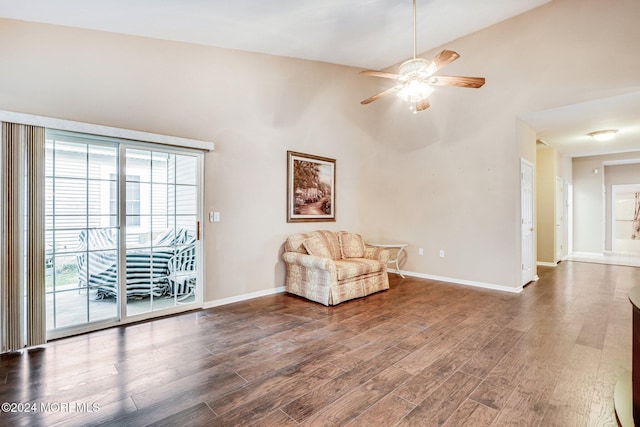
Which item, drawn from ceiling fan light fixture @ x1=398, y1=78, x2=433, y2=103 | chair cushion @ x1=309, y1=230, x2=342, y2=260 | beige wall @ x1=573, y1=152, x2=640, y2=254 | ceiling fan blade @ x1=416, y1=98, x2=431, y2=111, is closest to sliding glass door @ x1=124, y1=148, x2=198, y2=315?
chair cushion @ x1=309, y1=230, x2=342, y2=260

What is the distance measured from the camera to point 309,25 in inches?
142

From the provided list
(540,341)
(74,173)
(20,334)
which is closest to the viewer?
(20,334)

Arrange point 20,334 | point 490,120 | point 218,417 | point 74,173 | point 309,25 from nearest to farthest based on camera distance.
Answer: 1. point 218,417
2. point 20,334
3. point 74,173
4. point 309,25
5. point 490,120

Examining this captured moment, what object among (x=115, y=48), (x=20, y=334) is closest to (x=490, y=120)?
(x=115, y=48)

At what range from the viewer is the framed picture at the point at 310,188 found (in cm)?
474

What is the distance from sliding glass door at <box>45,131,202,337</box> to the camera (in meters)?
2.88

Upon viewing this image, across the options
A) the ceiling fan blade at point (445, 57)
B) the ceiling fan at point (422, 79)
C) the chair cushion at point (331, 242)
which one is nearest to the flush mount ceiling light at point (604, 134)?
the ceiling fan at point (422, 79)

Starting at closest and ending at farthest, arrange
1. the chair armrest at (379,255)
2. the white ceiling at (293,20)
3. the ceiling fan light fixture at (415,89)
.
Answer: the white ceiling at (293,20)
the ceiling fan light fixture at (415,89)
the chair armrest at (379,255)

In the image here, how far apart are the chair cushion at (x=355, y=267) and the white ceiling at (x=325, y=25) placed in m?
3.11

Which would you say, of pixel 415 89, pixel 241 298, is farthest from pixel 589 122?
pixel 241 298

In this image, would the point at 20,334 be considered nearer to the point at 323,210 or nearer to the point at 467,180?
the point at 323,210

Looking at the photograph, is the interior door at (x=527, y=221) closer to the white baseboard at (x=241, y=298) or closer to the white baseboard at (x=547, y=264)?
the white baseboard at (x=547, y=264)

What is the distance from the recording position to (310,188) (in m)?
5.03

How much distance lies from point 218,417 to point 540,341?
9.39 ft
